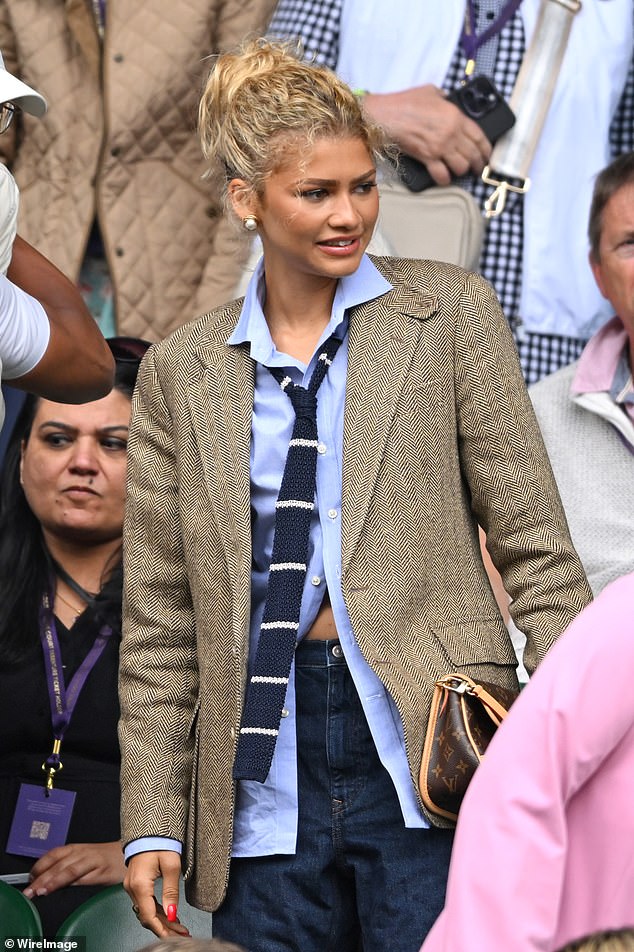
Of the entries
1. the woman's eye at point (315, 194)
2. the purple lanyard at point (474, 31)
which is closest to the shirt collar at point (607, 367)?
the purple lanyard at point (474, 31)

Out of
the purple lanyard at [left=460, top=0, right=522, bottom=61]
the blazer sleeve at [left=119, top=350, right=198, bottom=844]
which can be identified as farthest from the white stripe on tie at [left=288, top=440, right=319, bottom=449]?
the purple lanyard at [left=460, top=0, right=522, bottom=61]

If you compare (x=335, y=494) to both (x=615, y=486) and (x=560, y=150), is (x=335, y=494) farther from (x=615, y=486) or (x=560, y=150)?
(x=560, y=150)

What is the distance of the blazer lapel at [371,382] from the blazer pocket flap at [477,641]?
0.67 feet

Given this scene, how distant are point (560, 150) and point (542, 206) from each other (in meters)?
0.17

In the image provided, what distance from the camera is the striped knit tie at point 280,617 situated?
2422 mm

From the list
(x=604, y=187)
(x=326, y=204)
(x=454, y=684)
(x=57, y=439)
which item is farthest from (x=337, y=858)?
(x=604, y=187)

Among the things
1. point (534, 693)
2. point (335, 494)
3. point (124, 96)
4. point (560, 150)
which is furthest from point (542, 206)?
point (534, 693)

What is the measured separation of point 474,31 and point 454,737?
250 cm

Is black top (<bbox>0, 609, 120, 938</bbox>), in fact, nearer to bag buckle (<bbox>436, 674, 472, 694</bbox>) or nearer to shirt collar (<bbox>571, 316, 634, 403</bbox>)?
shirt collar (<bbox>571, 316, 634, 403</bbox>)

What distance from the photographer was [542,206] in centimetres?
422

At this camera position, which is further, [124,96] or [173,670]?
[124,96]

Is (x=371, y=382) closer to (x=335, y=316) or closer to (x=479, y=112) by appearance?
(x=335, y=316)

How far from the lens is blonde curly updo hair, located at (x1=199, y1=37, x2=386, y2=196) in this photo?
2553 mm

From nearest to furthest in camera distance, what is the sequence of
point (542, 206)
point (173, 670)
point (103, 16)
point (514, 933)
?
point (514, 933), point (173, 670), point (542, 206), point (103, 16)
